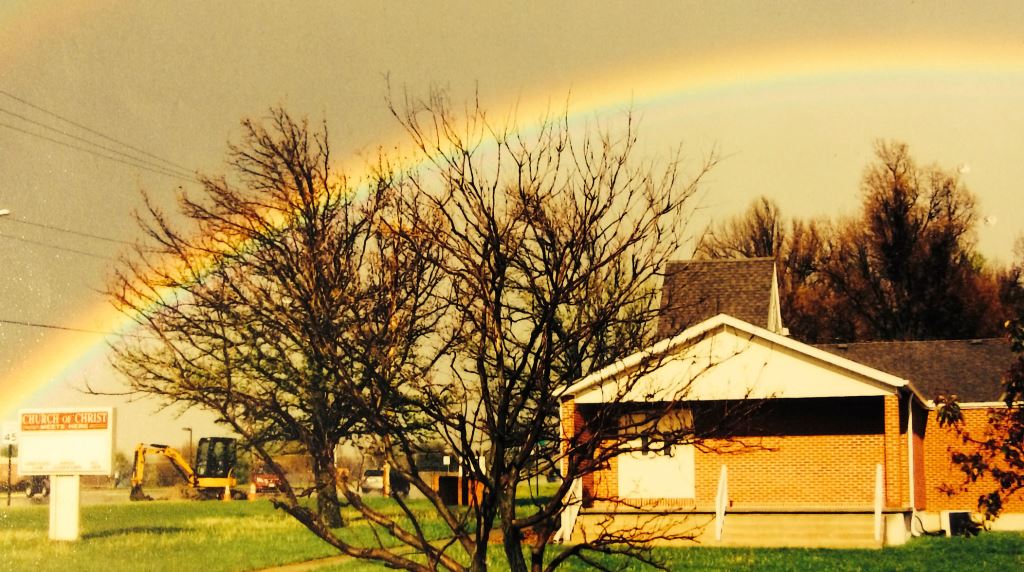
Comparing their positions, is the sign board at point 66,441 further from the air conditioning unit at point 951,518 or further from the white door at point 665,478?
the air conditioning unit at point 951,518

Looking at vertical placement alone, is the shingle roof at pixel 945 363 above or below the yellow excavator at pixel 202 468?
above

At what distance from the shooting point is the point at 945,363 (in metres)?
38.5

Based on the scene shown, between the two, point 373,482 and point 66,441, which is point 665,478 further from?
point 373,482

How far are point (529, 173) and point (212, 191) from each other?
2092 centimetres

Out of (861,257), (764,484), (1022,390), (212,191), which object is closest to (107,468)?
(212,191)

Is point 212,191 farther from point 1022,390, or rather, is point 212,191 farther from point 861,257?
point 861,257

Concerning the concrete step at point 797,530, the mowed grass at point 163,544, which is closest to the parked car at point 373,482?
the mowed grass at point 163,544

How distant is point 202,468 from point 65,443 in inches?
1282

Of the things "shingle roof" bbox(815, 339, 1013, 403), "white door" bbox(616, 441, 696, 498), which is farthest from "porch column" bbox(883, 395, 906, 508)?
"shingle roof" bbox(815, 339, 1013, 403)

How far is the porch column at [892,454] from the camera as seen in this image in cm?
2766

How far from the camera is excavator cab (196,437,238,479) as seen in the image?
200 ft

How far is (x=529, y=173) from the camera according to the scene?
941 centimetres

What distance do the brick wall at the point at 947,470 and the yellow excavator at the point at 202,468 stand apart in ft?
98.5

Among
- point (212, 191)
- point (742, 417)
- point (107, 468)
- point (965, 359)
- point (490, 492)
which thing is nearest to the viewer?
point (490, 492)
